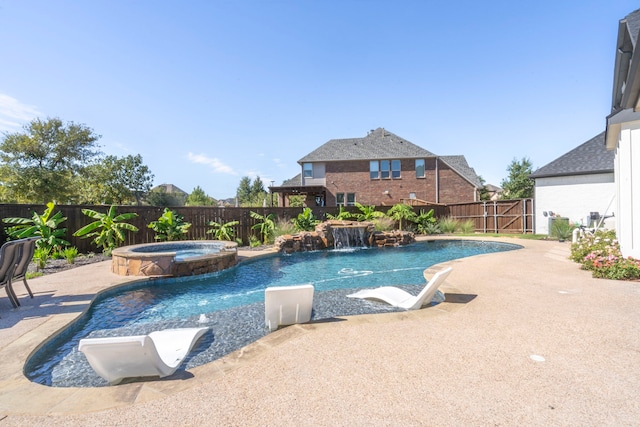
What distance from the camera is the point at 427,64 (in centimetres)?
1384

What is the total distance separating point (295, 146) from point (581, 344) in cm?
2776

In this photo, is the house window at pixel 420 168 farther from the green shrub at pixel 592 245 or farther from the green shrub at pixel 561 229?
the green shrub at pixel 592 245

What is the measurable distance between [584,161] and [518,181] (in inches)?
1310

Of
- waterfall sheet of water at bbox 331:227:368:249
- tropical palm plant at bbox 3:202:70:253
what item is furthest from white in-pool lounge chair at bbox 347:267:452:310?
tropical palm plant at bbox 3:202:70:253

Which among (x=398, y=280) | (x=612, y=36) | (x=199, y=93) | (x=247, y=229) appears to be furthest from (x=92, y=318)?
(x=612, y=36)

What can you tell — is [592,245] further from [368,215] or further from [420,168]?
[420,168]

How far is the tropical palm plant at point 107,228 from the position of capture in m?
10.4

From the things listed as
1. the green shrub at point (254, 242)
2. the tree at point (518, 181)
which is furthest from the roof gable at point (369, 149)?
the tree at point (518, 181)

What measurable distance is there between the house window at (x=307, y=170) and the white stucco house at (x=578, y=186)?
17.0 m

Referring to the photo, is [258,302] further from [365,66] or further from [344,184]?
[344,184]

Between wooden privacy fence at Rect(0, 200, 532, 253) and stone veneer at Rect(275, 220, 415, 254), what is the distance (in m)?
2.80

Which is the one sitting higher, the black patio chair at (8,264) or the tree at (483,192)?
the tree at (483,192)

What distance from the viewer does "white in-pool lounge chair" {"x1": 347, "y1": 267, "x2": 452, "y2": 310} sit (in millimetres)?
4602

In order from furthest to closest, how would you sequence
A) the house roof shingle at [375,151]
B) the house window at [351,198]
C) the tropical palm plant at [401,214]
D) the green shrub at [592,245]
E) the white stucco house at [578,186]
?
the house window at [351,198], the house roof shingle at [375,151], the tropical palm plant at [401,214], the white stucco house at [578,186], the green shrub at [592,245]
